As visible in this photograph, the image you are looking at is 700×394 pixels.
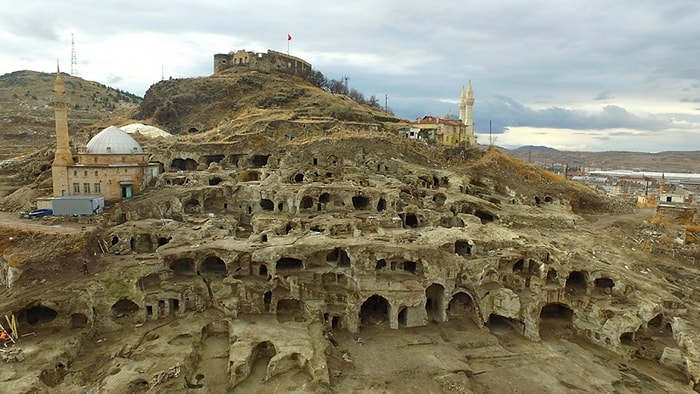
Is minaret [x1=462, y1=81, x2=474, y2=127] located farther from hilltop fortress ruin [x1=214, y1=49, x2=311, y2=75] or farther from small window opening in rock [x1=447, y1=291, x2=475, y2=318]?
small window opening in rock [x1=447, y1=291, x2=475, y2=318]

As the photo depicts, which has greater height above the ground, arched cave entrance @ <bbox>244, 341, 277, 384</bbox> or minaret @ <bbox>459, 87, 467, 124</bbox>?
minaret @ <bbox>459, 87, 467, 124</bbox>

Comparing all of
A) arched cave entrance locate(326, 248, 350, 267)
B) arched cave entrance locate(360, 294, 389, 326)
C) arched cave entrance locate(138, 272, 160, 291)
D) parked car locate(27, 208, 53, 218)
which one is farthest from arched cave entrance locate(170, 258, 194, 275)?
parked car locate(27, 208, 53, 218)

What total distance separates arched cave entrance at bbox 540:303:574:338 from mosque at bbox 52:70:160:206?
30877 mm

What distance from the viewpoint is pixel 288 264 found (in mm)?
26844

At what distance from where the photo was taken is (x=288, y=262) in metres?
27.0

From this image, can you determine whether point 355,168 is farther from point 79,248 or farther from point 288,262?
point 79,248

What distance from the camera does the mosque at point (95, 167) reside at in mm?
31641

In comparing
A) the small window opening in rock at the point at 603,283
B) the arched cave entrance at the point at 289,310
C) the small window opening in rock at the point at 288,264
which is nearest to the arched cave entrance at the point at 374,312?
the arched cave entrance at the point at 289,310

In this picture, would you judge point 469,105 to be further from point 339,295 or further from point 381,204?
point 339,295

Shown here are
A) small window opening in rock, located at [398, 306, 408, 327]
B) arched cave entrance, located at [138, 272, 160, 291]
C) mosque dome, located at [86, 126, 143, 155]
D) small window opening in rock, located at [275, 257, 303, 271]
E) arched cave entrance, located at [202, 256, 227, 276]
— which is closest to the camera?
arched cave entrance, located at [138, 272, 160, 291]

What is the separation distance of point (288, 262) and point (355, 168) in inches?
621

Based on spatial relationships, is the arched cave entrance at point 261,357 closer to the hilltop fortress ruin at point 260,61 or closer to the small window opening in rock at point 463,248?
the small window opening in rock at point 463,248

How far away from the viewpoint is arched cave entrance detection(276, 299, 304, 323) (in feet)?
75.4

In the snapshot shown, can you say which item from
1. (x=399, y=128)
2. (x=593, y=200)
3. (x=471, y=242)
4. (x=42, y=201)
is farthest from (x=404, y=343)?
(x=399, y=128)
